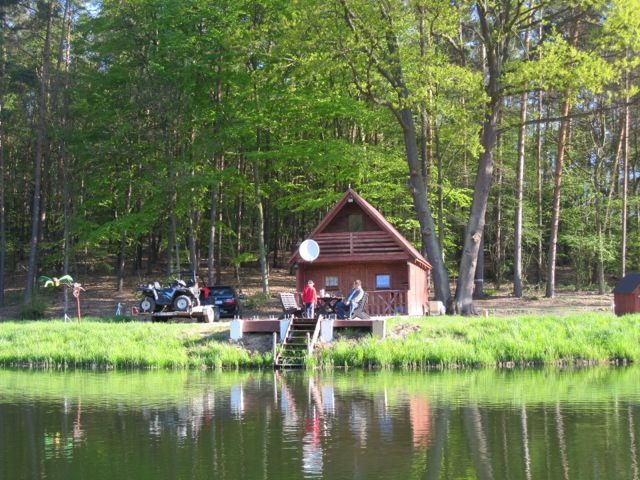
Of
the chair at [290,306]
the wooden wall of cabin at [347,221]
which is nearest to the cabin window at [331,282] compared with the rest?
the wooden wall of cabin at [347,221]

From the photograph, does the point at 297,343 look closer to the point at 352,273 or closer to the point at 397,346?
the point at 397,346

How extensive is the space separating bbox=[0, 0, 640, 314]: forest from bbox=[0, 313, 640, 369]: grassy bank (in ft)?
19.0

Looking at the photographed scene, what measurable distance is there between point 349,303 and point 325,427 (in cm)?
1155

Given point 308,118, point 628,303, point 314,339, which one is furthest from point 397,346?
point 308,118

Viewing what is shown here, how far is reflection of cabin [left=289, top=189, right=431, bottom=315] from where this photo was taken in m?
30.5

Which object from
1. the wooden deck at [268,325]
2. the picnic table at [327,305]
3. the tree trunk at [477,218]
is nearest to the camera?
the wooden deck at [268,325]

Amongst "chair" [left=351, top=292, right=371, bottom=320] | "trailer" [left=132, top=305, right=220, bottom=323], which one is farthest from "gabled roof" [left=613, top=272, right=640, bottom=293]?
"trailer" [left=132, top=305, right=220, bottom=323]

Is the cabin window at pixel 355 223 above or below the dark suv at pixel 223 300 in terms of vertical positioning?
above

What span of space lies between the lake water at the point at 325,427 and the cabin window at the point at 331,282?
37.1 feet

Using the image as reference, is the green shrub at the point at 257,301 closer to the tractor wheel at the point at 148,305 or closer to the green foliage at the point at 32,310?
the tractor wheel at the point at 148,305

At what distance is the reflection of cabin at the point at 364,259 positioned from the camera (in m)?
30.5

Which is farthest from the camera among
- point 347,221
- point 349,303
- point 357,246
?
point 347,221

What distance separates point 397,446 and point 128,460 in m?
3.91

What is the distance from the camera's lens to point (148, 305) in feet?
97.9
